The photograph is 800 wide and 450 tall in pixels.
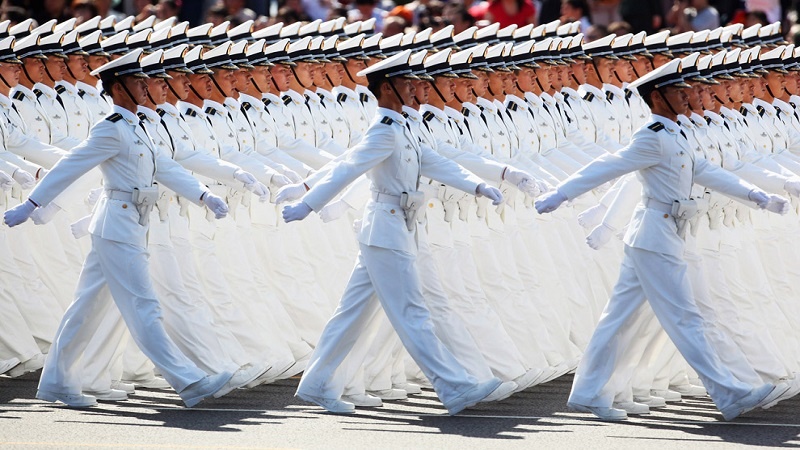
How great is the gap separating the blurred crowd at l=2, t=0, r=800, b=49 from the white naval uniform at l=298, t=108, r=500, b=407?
7.38m

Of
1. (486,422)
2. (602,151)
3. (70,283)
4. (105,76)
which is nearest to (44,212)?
(105,76)

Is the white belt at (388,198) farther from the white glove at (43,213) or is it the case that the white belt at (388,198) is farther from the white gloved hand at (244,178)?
the white glove at (43,213)

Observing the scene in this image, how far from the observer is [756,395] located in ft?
30.9

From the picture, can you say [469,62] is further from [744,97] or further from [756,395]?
[756,395]

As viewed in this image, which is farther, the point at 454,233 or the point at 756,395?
the point at 454,233

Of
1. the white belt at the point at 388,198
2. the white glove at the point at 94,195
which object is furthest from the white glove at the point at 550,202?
the white glove at the point at 94,195

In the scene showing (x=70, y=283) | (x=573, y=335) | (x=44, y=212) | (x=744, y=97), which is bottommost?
(x=573, y=335)

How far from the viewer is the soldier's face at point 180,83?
10.9 meters

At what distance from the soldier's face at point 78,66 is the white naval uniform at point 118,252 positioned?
230cm

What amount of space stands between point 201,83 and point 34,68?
4.09ft

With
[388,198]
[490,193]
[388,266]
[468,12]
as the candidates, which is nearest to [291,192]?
[388,198]

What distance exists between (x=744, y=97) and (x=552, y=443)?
12.1ft

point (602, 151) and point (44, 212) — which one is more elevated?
point (44, 212)

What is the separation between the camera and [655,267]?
955cm
